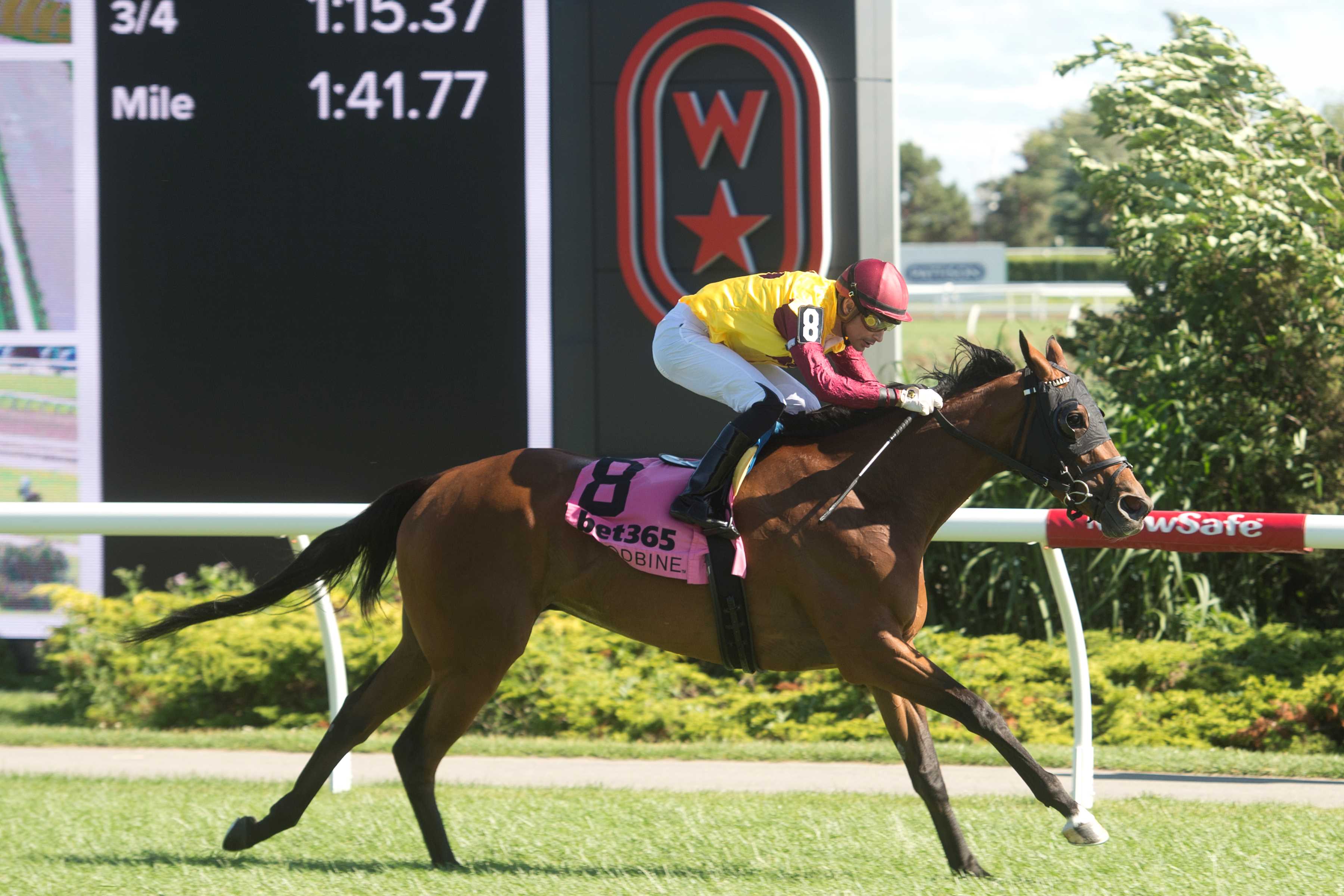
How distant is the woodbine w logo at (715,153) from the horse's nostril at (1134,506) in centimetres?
338

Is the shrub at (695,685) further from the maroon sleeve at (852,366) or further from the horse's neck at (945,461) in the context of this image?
the maroon sleeve at (852,366)

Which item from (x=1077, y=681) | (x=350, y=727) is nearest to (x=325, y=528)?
(x=350, y=727)

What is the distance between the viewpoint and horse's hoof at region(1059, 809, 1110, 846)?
3.84 meters

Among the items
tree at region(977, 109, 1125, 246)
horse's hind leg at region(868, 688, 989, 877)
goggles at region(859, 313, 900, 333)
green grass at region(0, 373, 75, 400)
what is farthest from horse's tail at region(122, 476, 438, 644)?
tree at region(977, 109, 1125, 246)

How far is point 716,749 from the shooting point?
240 inches

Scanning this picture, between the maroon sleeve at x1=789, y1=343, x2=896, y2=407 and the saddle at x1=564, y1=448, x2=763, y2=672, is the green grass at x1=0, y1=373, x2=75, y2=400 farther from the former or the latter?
the maroon sleeve at x1=789, y1=343, x2=896, y2=407

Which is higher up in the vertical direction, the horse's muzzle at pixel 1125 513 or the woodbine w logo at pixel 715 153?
the woodbine w logo at pixel 715 153

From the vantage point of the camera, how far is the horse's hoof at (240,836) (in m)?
4.39

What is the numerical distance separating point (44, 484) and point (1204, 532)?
19.8 ft

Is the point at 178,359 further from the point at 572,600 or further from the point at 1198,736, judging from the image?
the point at 1198,736

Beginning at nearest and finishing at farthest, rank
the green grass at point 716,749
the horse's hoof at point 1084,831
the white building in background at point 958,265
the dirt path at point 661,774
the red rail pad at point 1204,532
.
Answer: the horse's hoof at point 1084,831
the red rail pad at point 1204,532
the dirt path at point 661,774
the green grass at point 716,749
the white building in background at point 958,265

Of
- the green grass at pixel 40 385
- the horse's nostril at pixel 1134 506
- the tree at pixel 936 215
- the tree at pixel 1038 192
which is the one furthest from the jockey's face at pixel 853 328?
the tree at pixel 936 215

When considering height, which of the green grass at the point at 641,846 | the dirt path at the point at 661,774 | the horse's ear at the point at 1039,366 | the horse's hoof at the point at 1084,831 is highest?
the horse's ear at the point at 1039,366

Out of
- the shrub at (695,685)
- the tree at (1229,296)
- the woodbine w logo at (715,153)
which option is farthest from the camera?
the tree at (1229,296)
